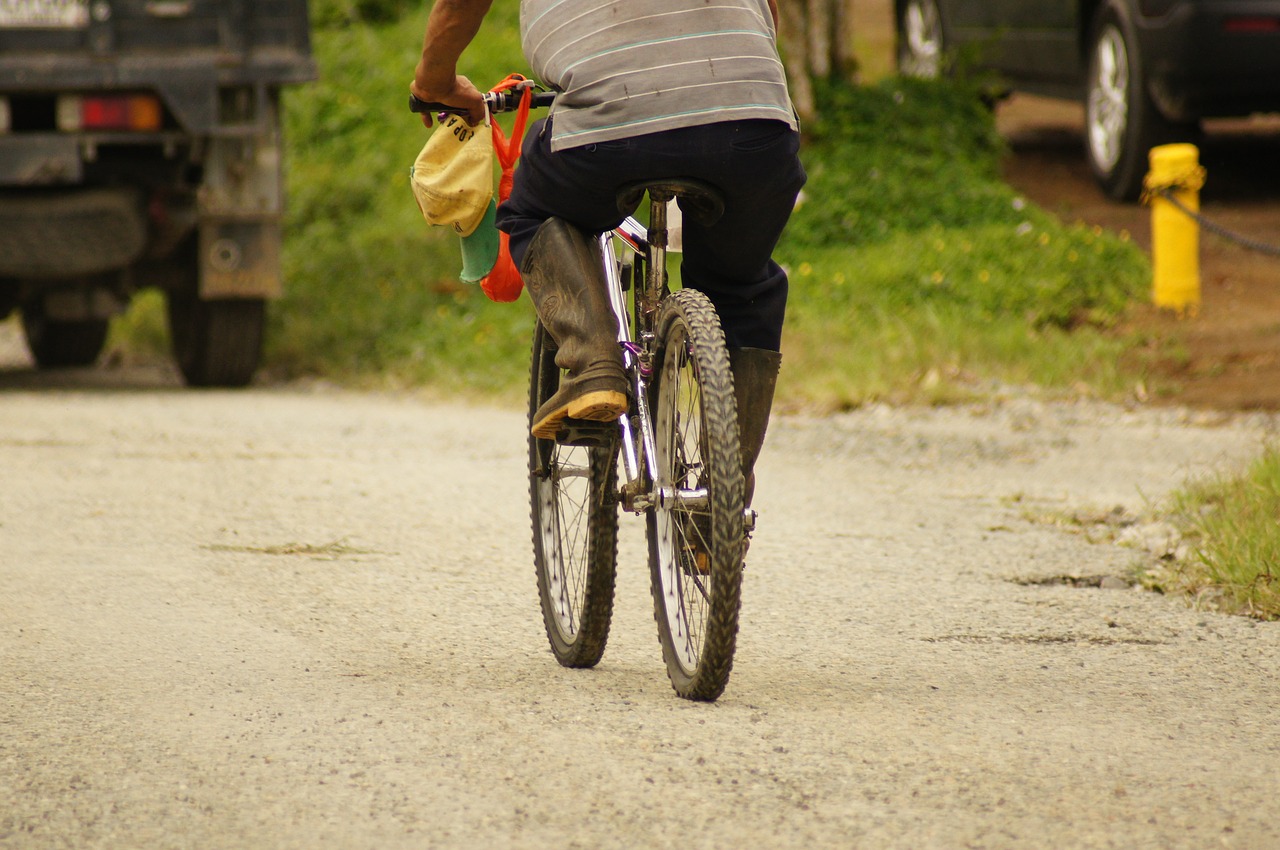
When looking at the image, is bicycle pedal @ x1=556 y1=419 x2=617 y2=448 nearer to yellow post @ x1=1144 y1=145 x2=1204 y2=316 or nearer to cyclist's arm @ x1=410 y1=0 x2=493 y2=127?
cyclist's arm @ x1=410 y1=0 x2=493 y2=127

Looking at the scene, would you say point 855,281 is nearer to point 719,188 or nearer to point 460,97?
point 460,97

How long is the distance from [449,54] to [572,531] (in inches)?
44.2

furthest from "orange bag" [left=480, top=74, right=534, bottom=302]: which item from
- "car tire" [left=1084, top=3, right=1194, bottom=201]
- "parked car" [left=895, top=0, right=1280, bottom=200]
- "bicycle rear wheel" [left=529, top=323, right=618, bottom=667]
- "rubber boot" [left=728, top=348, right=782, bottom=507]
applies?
"car tire" [left=1084, top=3, right=1194, bottom=201]

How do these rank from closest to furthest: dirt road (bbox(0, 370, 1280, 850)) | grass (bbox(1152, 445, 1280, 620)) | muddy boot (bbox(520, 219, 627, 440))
→ dirt road (bbox(0, 370, 1280, 850)), muddy boot (bbox(520, 219, 627, 440)), grass (bbox(1152, 445, 1280, 620))

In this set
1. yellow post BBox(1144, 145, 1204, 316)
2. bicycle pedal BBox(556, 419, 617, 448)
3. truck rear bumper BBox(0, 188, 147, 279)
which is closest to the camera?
bicycle pedal BBox(556, 419, 617, 448)

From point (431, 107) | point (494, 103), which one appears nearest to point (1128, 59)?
point (494, 103)

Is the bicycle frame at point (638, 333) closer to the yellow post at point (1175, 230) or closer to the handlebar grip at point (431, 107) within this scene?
the handlebar grip at point (431, 107)

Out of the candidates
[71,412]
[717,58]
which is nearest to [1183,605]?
[717,58]

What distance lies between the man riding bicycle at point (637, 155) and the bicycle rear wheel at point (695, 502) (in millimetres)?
134

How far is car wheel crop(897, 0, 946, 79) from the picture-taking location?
12.9m

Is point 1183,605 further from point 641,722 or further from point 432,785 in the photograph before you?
point 432,785

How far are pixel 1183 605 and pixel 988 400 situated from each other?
341 centimetres

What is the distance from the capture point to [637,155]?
10.7 ft

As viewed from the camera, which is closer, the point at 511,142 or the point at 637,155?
the point at 637,155
